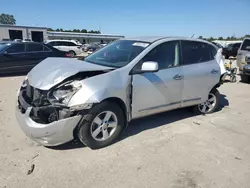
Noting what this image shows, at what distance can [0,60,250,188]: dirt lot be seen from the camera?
286cm

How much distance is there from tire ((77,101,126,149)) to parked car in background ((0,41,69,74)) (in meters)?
7.77

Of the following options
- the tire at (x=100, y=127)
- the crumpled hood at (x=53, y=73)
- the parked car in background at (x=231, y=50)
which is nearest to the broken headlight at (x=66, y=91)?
the crumpled hood at (x=53, y=73)

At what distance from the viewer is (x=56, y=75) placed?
11.0ft

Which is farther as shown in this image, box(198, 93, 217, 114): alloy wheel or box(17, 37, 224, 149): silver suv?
box(198, 93, 217, 114): alloy wheel

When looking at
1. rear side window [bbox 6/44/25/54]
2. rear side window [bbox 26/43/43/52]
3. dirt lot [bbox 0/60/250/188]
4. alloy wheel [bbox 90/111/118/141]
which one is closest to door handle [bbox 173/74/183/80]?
dirt lot [bbox 0/60/250/188]

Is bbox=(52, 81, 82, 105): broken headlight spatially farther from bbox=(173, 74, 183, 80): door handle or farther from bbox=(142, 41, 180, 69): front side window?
bbox=(173, 74, 183, 80): door handle

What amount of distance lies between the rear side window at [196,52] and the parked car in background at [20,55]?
7889 millimetres

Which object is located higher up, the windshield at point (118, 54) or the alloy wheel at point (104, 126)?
the windshield at point (118, 54)

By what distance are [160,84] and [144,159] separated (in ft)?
4.55

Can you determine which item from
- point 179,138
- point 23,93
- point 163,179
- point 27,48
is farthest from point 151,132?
point 27,48

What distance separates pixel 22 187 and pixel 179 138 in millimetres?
2620

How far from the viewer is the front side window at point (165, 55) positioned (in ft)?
13.5

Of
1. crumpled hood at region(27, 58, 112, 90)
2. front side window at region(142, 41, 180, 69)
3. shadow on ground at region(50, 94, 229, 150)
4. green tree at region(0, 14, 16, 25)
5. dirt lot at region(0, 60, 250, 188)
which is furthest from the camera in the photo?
green tree at region(0, 14, 16, 25)

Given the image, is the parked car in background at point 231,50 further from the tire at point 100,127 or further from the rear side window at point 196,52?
the tire at point 100,127
